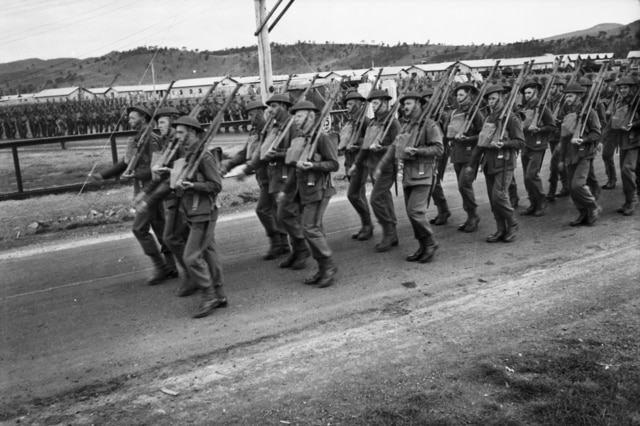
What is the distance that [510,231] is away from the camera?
862cm

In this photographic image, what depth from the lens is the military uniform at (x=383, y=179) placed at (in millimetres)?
8367

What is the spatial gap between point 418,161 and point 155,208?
3483mm

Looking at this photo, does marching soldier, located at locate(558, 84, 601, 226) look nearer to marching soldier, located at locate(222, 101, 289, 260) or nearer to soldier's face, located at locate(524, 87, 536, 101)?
soldier's face, located at locate(524, 87, 536, 101)

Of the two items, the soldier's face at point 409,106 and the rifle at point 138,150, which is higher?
the soldier's face at point 409,106

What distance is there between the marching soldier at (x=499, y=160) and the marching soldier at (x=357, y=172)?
1.79 m

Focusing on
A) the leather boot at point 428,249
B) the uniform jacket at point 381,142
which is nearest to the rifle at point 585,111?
the uniform jacket at point 381,142

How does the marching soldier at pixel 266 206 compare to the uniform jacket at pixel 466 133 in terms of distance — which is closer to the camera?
the marching soldier at pixel 266 206

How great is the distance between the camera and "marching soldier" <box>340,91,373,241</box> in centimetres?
891

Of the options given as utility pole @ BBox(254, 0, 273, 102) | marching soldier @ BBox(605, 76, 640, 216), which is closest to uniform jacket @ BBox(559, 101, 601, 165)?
marching soldier @ BBox(605, 76, 640, 216)

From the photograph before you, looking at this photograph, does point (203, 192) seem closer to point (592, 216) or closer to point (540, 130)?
point (592, 216)

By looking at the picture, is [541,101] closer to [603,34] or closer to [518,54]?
[603,34]

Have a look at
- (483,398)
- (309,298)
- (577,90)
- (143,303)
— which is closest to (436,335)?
(483,398)

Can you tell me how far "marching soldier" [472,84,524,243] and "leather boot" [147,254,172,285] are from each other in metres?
4.70

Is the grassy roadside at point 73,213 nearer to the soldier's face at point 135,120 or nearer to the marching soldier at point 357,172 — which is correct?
the soldier's face at point 135,120
